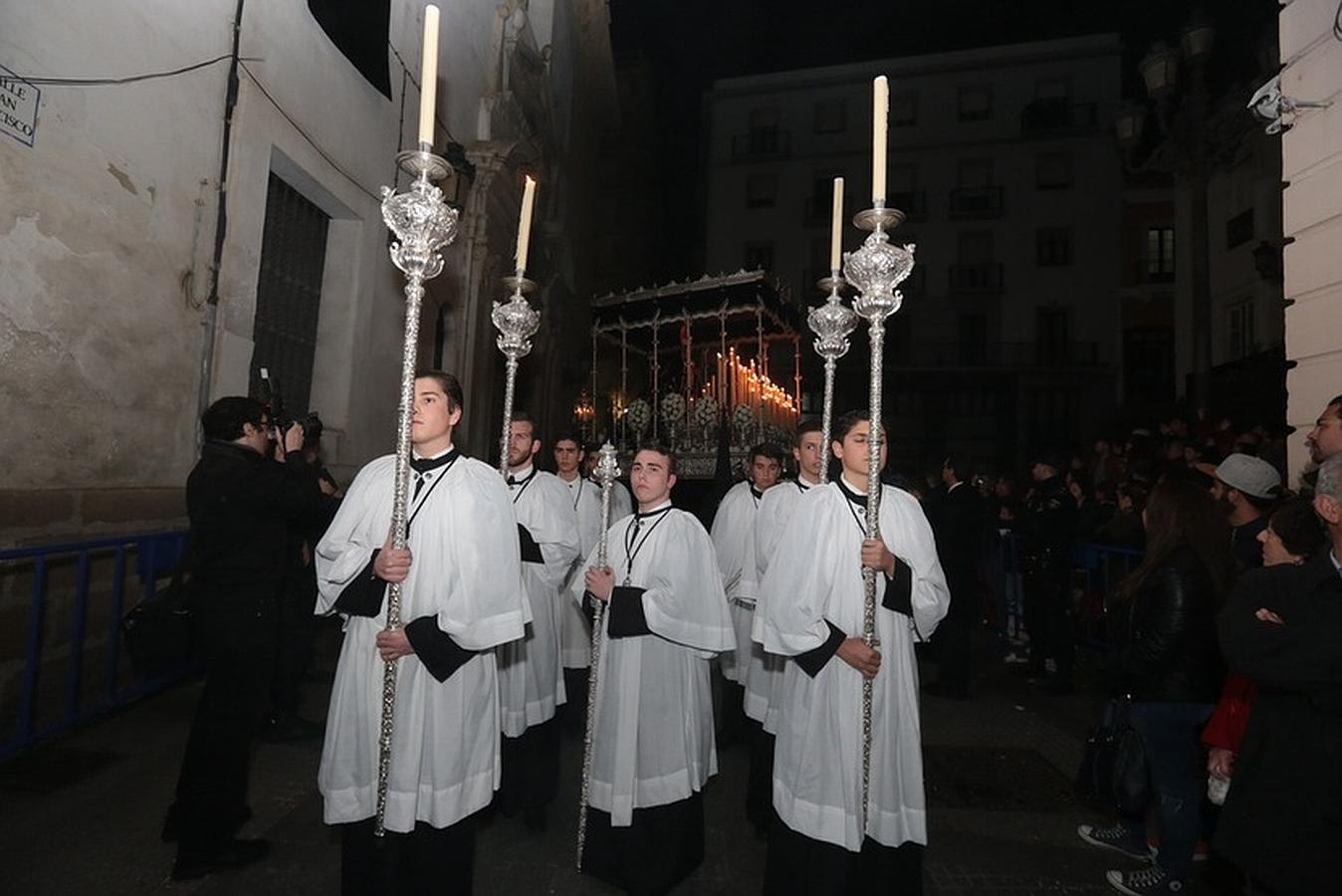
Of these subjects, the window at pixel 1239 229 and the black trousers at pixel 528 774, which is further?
the window at pixel 1239 229

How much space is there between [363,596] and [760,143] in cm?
3313

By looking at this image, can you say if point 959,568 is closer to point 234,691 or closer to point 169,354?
point 234,691

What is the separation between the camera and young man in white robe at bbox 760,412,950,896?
Result: 114 inches

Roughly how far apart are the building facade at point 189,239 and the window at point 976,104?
26138mm

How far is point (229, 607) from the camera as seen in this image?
3.41 meters

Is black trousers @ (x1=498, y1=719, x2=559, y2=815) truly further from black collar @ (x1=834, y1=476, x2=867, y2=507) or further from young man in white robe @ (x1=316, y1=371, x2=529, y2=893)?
black collar @ (x1=834, y1=476, x2=867, y2=507)

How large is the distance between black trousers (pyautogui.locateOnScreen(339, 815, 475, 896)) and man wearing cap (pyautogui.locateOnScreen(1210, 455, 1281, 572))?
4025 mm

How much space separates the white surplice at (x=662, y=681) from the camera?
11.1 ft

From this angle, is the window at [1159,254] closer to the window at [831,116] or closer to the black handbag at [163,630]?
the window at [831,116]

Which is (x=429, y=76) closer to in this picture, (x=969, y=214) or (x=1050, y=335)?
(x=1050, y=335)

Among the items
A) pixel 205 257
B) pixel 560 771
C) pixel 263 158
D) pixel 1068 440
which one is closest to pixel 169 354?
pixel 205 257

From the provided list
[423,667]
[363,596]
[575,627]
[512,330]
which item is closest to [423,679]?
[423,667]

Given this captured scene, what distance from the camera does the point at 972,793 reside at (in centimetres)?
446

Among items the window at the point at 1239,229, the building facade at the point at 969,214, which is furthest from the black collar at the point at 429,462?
the building facade at the point at 969,214
